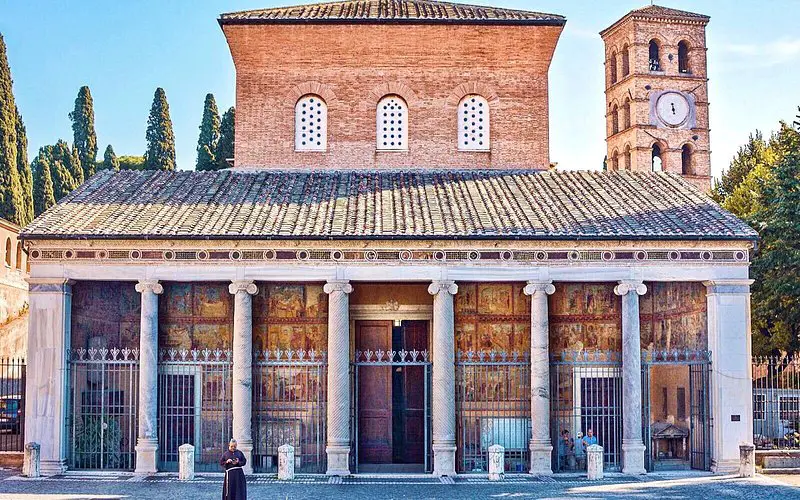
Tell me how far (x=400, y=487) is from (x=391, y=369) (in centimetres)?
402

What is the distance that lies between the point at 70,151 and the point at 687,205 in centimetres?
4406

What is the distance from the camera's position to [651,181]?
23031mm

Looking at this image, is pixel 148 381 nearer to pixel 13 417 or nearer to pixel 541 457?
pixel 13 417

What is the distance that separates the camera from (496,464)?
61.5 feet

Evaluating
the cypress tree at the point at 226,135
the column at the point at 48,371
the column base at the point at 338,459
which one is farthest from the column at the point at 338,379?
the cypress tree at the point at 226,135

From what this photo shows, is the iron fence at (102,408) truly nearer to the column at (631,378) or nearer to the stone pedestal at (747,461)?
the column at (631,378)

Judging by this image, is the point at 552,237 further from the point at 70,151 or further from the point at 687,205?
the point at 70,151

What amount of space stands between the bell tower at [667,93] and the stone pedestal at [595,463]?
32.4 metres

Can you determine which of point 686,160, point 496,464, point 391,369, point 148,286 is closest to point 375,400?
point 391,369

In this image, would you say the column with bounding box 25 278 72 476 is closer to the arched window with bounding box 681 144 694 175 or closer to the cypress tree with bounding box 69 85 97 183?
the arched window with bounding box 681 144 694 175

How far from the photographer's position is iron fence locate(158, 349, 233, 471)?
65.9ft

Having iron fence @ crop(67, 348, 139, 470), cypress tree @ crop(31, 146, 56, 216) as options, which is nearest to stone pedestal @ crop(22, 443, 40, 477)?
iron fence @ crop(67, 348, 139, 470)

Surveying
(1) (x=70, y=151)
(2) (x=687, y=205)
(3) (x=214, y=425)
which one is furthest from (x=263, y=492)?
(1) (x=70, y=151)

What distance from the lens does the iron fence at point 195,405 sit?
2008cm
